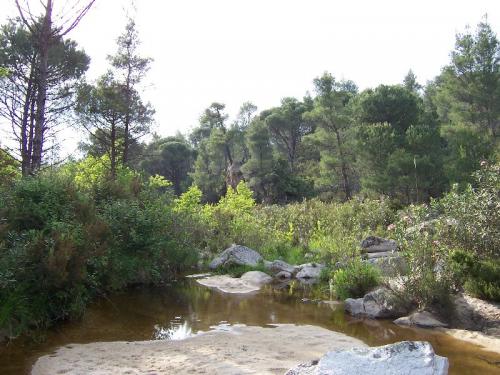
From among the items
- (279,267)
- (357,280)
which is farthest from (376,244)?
(357,280)

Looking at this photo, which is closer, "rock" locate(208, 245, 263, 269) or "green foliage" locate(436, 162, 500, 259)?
"green foliage" locate(436, 162, 500, 259)

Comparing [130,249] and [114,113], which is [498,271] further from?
[114,113]

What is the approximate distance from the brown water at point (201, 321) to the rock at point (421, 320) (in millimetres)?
242

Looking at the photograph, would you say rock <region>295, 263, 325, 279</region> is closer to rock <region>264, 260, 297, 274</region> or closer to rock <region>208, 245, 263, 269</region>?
rock <region>264, 260, 297, 274</region>

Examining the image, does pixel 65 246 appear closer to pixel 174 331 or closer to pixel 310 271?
pixel 174 331

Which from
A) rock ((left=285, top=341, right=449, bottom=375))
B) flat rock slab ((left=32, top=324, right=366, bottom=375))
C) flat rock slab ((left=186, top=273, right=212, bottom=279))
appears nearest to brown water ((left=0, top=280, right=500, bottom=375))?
flat rock slab ((left=32, top=324, right=366, bottom=375))

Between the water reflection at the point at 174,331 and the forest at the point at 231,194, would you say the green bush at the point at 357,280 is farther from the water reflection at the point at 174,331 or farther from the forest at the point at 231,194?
the water reflection at the point at 174,331

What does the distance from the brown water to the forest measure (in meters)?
0.53

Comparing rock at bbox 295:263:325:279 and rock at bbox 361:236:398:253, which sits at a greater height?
rock at bbox 361:236:398:253

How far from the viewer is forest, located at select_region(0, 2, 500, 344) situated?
883 centimetres

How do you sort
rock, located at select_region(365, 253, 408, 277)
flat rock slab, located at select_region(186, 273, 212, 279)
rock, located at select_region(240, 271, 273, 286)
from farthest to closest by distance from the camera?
flat rock slab, located at select_region(186, 273, 212, 279), rock, located at select_region(240, 271, 273, 286), rock, located at select_region(365, 253, 408, 277)

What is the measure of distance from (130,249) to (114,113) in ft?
38.2

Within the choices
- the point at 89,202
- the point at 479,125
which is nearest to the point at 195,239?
the point at 89,202

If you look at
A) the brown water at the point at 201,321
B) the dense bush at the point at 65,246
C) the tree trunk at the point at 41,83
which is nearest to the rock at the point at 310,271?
the brown water at the point at 201,321
